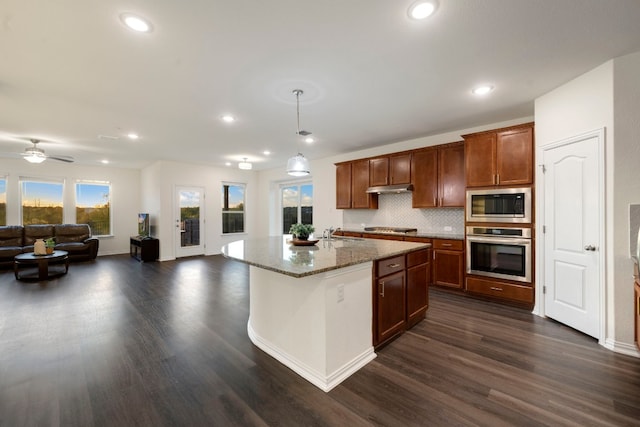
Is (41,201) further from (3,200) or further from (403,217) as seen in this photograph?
(403,217)

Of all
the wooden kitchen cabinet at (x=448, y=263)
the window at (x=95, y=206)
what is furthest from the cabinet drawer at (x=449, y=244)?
the window at (x=95, y=206)

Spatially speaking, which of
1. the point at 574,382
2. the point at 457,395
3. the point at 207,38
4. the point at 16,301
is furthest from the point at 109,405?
the point at 16,301

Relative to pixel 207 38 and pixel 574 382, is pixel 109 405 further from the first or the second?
pixel 574 382

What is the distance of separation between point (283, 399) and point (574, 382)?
215 cm

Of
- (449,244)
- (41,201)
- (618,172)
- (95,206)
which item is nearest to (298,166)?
(449,244)

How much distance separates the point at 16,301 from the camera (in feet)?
12.5

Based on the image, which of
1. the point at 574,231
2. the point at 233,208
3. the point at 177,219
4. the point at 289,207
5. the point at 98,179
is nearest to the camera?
the point at 574,231

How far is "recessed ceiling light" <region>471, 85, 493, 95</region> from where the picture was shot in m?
2.99

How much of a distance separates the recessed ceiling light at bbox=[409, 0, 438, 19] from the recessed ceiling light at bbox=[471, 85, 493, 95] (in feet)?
4.95

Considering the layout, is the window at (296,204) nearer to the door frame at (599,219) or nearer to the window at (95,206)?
the window at (95,206)

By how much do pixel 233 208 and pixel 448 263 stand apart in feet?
21.7

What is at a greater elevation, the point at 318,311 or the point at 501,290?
the point at 318,311

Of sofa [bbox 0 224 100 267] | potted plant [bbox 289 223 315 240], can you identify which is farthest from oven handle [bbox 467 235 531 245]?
sofa [bbox 0 224 100 267]

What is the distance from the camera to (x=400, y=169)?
499cm
